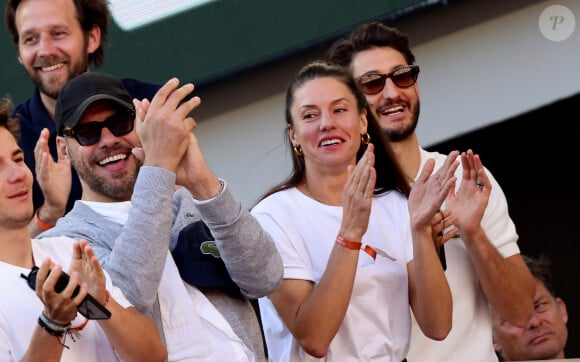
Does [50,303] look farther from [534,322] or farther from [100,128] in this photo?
[534,322]

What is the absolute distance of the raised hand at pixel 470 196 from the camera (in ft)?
11.1

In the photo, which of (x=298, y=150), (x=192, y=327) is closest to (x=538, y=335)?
(x=298, y=150)

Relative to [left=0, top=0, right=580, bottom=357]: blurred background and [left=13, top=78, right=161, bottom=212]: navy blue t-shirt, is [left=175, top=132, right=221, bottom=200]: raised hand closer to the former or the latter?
[left=13, top=78, right=161, bottom=212]: navy blue t-shirt

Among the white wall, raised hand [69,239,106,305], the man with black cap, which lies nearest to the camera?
raised hand [69,239,106,305]

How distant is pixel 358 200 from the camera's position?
311 centimetres

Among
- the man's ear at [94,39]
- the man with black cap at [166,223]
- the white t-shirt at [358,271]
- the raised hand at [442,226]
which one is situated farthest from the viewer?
the man's ear at [94,39]

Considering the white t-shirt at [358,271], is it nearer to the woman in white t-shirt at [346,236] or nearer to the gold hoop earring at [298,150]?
the woman in white t-shirt at [346,236]

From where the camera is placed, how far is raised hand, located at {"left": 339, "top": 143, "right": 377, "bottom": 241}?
122 inches

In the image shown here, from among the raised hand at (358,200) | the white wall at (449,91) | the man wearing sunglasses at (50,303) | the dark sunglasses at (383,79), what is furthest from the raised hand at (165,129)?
the white wall at (449,91)

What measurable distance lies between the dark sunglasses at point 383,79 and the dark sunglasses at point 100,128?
0.93 m

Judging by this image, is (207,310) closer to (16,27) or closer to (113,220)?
(113,220)

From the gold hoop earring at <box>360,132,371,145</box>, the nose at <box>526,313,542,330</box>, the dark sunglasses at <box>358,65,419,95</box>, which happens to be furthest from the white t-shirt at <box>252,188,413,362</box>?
the nose at <box>526,313,542,330</box>

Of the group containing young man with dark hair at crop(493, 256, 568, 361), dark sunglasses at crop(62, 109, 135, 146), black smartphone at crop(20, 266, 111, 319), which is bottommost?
young man with dark hair at crop(493, 256, 568, 361)

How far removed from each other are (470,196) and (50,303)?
56.1 inches
